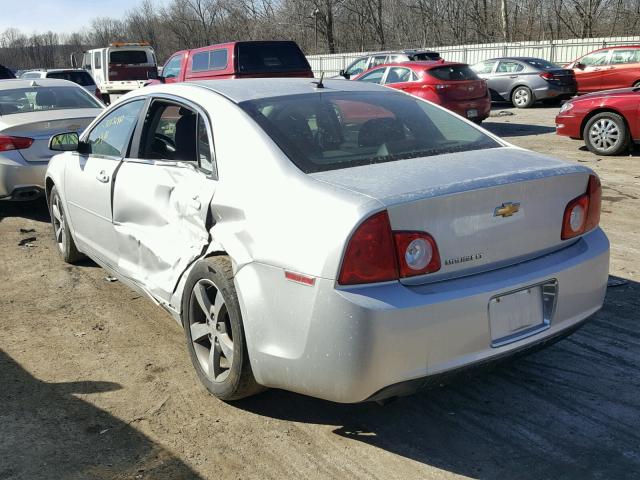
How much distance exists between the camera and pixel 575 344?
413cm

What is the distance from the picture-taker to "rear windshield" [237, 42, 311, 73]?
13.5 metres

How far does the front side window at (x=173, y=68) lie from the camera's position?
16756 mm

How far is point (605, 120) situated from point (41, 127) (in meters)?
8.15

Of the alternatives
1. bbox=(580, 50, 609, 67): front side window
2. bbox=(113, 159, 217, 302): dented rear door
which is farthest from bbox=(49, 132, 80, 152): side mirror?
bbox=(580, 50, 609, 67): front side window

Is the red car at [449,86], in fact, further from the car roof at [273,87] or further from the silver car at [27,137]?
the car roof at [273,87]

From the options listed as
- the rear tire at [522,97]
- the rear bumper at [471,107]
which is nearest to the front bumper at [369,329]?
the rear bumper at [471,107]

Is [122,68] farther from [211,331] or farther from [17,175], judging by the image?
[211,331]

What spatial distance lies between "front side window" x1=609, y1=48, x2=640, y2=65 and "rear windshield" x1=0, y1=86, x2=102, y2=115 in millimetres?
15449

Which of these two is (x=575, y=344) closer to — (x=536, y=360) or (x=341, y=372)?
(x=536, y=360)

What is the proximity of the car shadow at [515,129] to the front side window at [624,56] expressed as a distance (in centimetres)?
505

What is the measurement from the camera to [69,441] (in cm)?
329

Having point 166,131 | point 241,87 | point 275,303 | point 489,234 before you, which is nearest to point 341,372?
point 275,303

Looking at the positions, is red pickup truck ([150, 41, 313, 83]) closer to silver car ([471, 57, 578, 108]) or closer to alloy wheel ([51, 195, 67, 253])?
alloy wheel ([51, 195, 67, 253])

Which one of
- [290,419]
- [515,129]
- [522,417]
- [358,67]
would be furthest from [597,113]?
[358,67]
